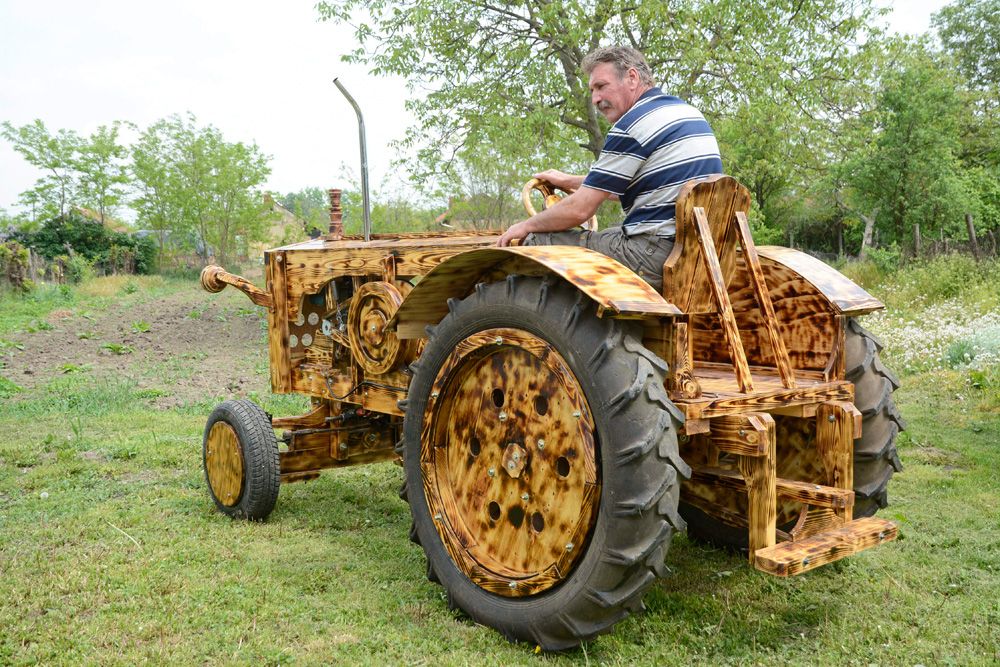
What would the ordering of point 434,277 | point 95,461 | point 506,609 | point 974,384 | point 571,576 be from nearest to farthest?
point 571,576 → point 506,609 → point 434,277 → point 95,461 → point 974,384

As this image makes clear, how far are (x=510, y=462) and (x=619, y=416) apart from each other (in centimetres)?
60

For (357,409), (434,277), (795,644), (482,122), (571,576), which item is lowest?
(795,644)

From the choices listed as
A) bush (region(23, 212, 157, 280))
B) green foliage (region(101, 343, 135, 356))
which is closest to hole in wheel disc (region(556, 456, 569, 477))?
green foliage (region(101, 343, 135, 356))

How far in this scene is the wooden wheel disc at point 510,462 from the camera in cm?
273

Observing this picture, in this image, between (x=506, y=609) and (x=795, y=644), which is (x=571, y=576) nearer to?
(x=506, y=609)

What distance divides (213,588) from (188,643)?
0.52 metres

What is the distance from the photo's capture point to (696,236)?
2.93 meters

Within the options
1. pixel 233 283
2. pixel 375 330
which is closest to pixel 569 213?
pixel 375 330

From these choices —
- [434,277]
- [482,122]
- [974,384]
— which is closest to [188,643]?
[434,277]

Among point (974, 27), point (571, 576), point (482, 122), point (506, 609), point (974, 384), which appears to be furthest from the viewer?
point (974, 27)

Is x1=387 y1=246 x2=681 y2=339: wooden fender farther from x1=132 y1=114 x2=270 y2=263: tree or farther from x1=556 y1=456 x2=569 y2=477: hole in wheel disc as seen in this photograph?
x1=132 y1=114 x2=270 y2=263: tree

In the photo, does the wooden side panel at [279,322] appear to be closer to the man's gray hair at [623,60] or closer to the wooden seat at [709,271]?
the man's gray hair at [623,60]

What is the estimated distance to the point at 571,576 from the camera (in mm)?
2711

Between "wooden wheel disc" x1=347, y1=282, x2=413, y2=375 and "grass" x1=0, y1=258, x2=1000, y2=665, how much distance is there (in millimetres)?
925
